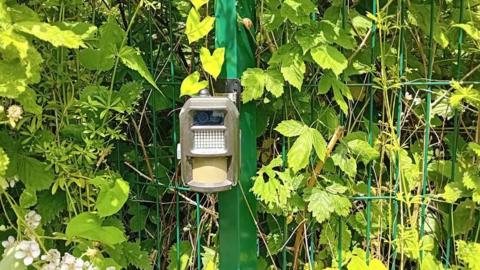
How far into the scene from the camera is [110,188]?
2.21m

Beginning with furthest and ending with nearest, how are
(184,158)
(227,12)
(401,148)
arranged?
(401,148) < (227,12) < (184,158)

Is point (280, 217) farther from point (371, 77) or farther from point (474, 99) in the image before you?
point (474, 99)

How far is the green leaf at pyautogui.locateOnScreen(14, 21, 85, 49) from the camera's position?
71.0 inches

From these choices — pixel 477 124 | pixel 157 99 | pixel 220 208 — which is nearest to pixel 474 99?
pixel 477 124

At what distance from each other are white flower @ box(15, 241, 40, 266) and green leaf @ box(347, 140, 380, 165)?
1095 millimetres

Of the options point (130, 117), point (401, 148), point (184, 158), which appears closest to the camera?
point (184, 158)

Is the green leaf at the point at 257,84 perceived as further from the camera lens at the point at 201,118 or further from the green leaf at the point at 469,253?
the green leaf at the point at 469,253

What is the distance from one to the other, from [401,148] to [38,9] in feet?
4.38

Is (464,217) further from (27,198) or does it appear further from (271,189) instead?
(27,198)

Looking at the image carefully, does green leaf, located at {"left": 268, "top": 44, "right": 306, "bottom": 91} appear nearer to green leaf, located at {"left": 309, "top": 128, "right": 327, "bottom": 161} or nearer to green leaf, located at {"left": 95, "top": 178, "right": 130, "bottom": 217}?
green leaf, located at {"left": 309, "top": 128, "right": 327, "bottom": 161}

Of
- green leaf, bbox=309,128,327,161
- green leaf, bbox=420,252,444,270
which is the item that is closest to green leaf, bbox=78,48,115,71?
green leaf, bbox=309,128,327,161

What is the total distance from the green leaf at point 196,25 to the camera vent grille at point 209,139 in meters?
0.33

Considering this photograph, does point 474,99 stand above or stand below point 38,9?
below

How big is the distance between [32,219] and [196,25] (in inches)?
32.9
